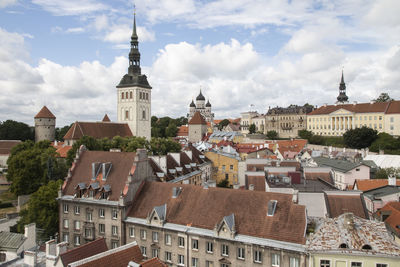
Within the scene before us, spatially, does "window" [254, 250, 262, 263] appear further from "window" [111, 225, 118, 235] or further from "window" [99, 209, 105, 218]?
"window" [99, 209, 105, 218]

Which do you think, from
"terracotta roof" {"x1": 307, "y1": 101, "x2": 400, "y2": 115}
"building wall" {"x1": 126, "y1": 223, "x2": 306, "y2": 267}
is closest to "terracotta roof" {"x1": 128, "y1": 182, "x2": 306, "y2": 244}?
→ "building wall" {"x1": 126, "y1": 223, "x2": 306, "y2": 267}

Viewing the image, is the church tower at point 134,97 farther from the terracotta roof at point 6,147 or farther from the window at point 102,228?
the window at point 102,228

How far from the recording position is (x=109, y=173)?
36344 millimetres

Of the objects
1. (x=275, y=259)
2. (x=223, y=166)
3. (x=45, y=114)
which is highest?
(x=45, y=114)

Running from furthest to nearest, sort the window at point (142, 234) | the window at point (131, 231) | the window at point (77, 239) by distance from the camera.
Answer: the window at point (77, 239), the window at point (131, 231), the window at point (142, 234)

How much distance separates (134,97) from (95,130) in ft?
61.6

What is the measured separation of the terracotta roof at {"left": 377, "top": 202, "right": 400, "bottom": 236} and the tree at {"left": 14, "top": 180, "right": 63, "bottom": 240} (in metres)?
37.6

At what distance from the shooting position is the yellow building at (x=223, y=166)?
65688 mm

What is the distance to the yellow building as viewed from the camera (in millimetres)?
65688

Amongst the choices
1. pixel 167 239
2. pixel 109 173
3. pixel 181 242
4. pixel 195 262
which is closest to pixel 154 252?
pixel 167 239

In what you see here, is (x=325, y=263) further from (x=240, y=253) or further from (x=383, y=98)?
(x=383, y=98)

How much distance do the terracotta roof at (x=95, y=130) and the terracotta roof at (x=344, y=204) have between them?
66.9 m

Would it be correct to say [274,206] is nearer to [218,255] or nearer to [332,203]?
[218,255]

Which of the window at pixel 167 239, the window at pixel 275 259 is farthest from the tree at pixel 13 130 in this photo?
the window at pixel 275 259
